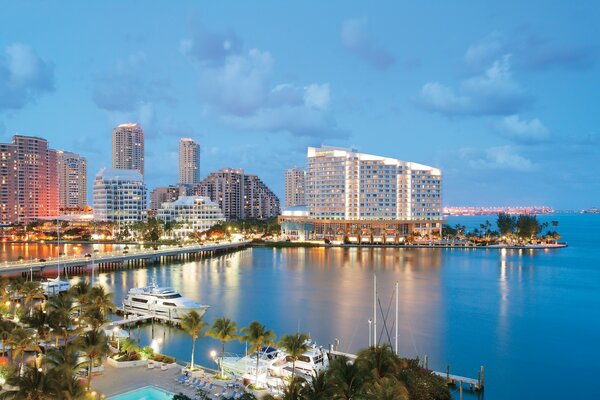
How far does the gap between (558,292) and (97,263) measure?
255 feet

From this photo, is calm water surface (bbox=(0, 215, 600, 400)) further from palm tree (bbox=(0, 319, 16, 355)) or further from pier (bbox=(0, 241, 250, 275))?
palm tree (bbox=(0, 319, 16, 355))

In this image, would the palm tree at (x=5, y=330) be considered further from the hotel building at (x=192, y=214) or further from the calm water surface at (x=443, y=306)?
the hotel building at (x=192, y=214)

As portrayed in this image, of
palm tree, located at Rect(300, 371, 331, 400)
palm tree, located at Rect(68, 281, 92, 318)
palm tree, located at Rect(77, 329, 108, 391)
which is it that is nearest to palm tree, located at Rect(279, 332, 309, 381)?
palm tree, located at Rect(300, 371, 331, 400)

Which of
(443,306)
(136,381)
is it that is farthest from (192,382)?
(443,306)

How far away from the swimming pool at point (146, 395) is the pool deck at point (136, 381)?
0.31 meters

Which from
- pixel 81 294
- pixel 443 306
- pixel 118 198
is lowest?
pixel 443 306

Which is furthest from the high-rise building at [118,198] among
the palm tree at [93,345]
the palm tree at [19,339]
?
the palm tree at [93,345]

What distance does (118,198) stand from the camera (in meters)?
174

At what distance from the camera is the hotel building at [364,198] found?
151m

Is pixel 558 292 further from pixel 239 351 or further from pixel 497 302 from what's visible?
pixel 239 351

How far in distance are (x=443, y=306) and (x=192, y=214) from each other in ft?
402

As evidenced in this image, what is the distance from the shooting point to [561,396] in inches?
1215

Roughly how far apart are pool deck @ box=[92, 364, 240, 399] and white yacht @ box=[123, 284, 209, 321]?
17.8 m

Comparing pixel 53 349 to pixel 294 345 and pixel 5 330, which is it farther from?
pixel 294 345
